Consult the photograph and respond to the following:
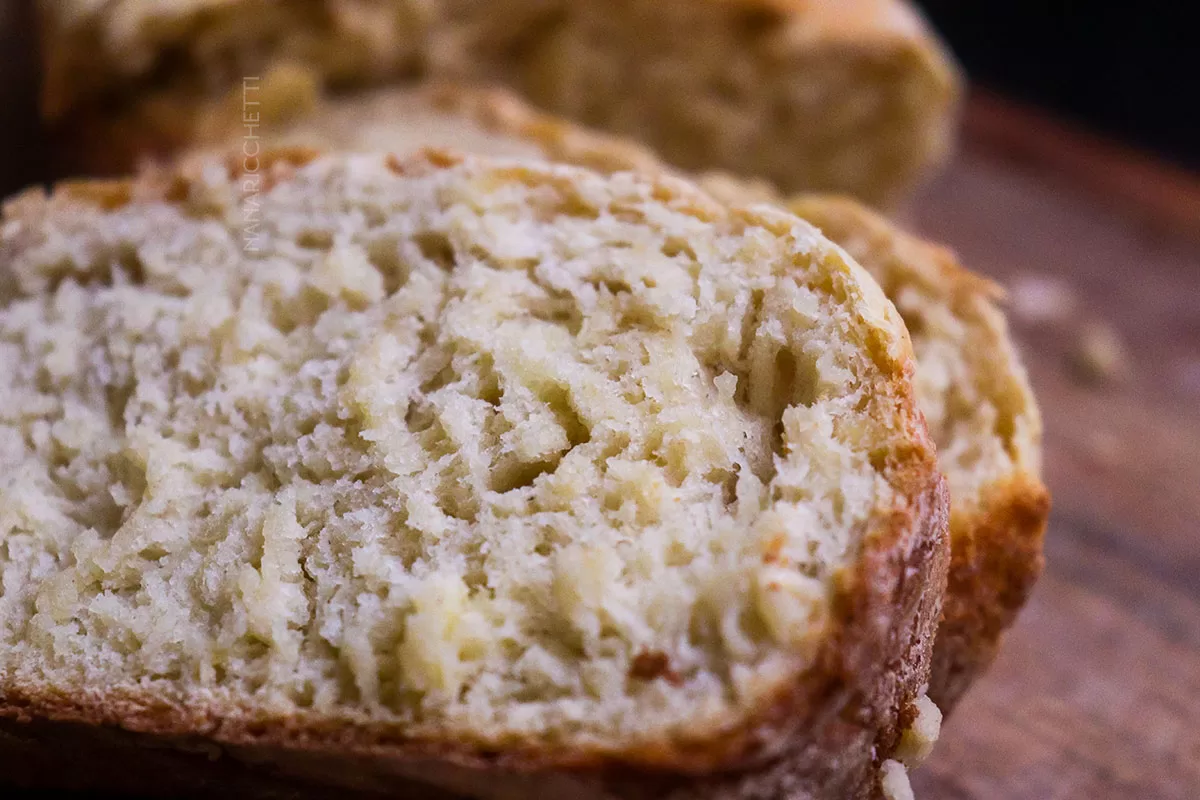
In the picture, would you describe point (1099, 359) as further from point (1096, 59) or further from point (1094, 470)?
point (1096, 59)

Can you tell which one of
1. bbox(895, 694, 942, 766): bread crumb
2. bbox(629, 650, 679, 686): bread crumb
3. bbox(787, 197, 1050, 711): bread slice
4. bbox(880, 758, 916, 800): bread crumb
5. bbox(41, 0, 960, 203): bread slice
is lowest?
bbox(880, 758, 916, 800): bread crumb

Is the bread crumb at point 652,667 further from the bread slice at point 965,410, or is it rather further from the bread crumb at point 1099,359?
the bread crumb at point 1099,359

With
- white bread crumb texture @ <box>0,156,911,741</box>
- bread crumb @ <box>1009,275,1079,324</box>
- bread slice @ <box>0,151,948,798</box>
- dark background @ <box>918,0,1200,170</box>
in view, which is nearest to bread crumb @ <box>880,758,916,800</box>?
bread slice @ <box>0,151,948,798</box>

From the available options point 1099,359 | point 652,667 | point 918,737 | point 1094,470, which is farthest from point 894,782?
point 1099,359

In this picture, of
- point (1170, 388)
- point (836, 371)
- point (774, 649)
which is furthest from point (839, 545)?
point (1170, 388)

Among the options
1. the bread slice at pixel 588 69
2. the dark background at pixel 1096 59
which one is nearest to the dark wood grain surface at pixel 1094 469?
the bread slice at pixel 588 69

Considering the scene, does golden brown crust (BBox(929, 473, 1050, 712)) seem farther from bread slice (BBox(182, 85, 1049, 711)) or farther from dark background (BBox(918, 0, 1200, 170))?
dark background (BBox(918, 0, 1200, 170))
